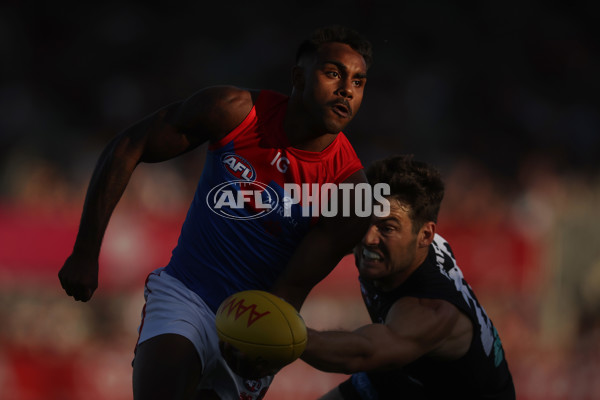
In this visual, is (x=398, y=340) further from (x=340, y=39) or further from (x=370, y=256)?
(x=340, y=39)

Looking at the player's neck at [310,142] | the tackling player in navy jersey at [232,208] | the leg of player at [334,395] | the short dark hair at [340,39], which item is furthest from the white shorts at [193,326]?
the short dark hair at [340,39]

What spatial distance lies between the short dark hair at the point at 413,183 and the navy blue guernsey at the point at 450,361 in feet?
0.90

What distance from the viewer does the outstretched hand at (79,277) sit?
3.56 metres

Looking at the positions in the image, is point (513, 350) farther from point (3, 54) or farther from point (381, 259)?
point (3, 54)

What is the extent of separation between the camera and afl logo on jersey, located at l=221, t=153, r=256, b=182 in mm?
3779

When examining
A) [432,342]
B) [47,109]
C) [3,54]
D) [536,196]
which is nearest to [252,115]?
[432,342]

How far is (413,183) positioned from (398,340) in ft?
3.12

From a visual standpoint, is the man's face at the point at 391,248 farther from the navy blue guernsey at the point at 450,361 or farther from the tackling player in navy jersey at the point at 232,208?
the tackling player in navy jersey at the point at 232,208

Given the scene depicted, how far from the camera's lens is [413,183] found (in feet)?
14.1

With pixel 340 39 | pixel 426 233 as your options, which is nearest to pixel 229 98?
pixel 340 39

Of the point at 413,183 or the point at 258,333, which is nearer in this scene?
the point at 258,333

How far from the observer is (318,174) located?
377 cm

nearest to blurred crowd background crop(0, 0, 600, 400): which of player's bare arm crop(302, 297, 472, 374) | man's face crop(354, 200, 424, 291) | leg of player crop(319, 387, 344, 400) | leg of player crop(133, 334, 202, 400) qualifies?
leg of player crop(319, 387, 344, 400)

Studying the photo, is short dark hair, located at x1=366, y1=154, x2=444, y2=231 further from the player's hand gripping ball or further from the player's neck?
the player's hand gripping ball
